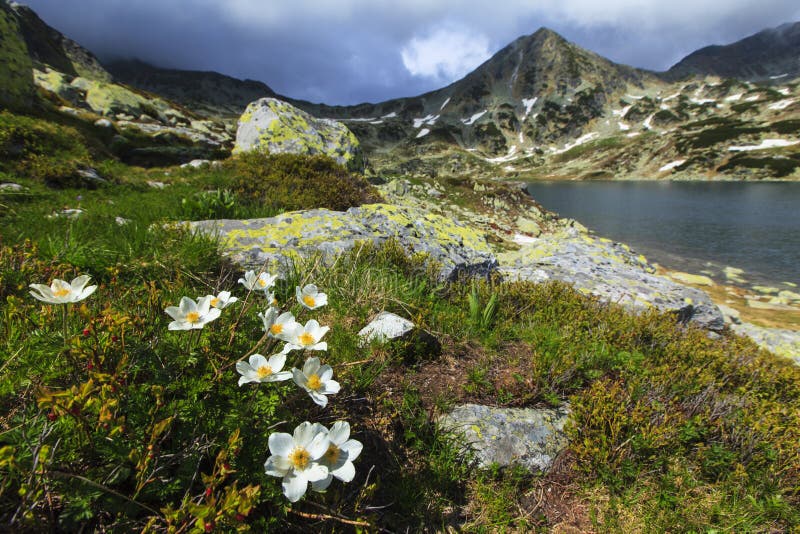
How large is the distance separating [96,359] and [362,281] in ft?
8.52

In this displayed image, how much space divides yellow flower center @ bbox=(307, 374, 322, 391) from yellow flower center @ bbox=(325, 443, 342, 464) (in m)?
0.28

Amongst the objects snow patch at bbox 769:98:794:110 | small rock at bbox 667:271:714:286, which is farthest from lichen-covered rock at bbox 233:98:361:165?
snow patch at bbox 769:98:794:110

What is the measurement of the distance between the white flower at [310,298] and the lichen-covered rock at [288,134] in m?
9.97

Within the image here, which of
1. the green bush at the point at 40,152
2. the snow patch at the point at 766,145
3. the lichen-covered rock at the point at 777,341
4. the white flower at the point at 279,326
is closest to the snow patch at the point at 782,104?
the snow patch at the point at 766,145

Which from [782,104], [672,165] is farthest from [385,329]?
[782,104]

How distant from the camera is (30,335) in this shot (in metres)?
1.86

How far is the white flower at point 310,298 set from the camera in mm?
2145

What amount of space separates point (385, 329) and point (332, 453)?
183 centimetres

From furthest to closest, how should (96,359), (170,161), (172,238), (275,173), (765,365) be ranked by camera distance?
(170,161) < (275,173) < (765,365) < (172,238) < (96,359)

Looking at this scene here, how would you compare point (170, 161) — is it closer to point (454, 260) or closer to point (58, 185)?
point (58, 185)

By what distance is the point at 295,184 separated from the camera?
7.89m

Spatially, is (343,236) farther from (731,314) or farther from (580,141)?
(580,141)

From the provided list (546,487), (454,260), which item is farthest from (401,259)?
(546,487)

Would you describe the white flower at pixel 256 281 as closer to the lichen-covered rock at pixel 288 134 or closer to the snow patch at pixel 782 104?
the lichen-covered rock at pixel 288 134
